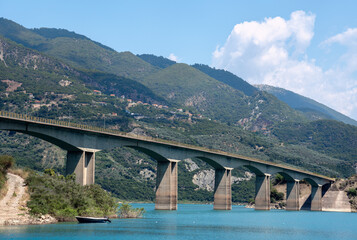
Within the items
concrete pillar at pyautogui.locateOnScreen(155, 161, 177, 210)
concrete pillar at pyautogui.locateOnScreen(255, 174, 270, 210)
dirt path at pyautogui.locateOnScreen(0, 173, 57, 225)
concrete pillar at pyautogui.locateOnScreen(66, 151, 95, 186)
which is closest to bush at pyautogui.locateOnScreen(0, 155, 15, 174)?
dirt path at pyautogui.locateOnScreen(0, 173, 57, 225)

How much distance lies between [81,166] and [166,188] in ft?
83.3

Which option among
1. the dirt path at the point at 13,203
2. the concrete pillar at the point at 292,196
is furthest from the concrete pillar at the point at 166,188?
the concrete pillar at the point at 292,196

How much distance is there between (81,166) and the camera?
74.9 metres

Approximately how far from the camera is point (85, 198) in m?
60.6

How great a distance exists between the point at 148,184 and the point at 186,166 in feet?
78.3

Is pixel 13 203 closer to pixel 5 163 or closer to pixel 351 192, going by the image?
pixel 5 163

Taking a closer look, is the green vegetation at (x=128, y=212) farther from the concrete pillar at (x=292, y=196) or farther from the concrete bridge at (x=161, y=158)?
the concrete pillar at (x=292, y=196)

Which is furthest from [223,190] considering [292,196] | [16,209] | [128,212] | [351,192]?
[16,209]

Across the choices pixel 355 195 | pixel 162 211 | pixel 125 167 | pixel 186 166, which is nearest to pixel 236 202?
pixel 186 166

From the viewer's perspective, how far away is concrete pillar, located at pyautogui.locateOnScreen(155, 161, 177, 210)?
96.4 m

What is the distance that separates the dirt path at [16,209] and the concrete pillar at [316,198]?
327 feet

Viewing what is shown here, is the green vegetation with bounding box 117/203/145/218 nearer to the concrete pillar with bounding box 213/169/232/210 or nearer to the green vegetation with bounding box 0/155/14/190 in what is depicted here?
the green vegetation with bounding box 0/155/14/190

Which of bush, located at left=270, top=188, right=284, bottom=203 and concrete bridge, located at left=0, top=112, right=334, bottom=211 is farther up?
concrete bridge, located at left=0, top=112, right=334, bottom=211

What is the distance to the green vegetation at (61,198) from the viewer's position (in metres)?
55.5
